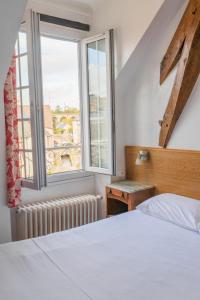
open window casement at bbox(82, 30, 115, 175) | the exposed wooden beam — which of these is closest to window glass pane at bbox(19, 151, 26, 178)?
open window casement at bbox(82, 30, 115, 175)

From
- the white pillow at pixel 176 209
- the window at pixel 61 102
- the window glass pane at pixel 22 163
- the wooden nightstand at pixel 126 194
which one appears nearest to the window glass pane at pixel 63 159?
the window at pixel 61 102

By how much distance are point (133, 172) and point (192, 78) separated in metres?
1.23

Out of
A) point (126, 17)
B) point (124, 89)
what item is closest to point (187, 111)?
point (124, 89)

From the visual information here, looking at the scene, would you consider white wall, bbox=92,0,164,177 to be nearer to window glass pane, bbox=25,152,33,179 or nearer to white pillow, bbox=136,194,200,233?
white pillow, bbox=136,194,200,233

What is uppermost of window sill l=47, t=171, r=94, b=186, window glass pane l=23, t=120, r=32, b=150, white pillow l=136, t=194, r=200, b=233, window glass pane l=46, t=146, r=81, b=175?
window glass pane l=23, t=120, r=32, b=150

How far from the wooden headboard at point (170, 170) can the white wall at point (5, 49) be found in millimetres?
1432

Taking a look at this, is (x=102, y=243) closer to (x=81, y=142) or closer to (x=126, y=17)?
(x=81, y=142)

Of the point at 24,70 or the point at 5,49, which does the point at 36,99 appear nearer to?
the point at 24,70

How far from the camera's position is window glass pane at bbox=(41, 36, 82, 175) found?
10.8 feet

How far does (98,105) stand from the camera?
3.14 metres

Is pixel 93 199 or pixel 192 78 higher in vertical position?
pixel 192 78

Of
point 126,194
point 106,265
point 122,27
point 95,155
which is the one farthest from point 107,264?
point 122,27

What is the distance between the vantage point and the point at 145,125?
9.93 ft

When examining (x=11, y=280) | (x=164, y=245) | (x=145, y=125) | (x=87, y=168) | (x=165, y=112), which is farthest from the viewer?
(x=87, y=168)
